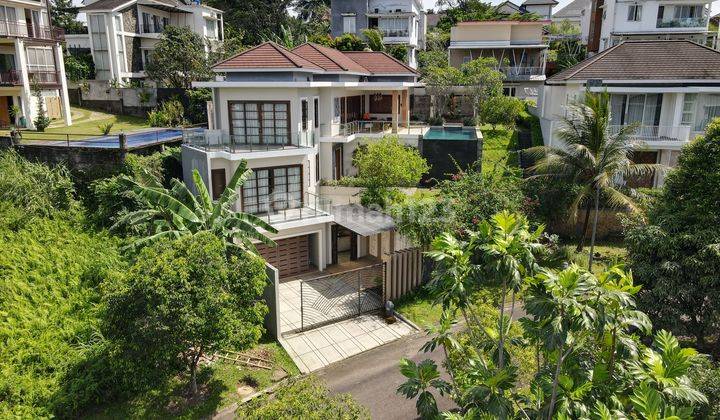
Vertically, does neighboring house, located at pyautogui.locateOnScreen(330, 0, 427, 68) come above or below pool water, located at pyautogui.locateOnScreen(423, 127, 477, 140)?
above

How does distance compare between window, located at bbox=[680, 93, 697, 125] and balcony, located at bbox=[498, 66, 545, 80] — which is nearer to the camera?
window, located at bbox=[680, 93, 697, 125]

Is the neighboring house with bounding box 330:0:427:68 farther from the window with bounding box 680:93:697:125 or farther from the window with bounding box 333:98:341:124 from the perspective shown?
the window with bounding box 680:93:697:125

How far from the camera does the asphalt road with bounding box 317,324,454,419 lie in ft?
46.9

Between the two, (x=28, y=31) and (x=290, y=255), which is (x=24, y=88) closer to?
(x=28, y=31)

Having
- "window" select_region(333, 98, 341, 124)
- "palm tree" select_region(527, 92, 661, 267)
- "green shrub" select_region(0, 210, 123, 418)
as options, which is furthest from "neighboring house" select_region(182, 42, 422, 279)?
"palm tree" select_region(527, 92, 661, 267)

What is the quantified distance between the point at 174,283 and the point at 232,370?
4.39 m

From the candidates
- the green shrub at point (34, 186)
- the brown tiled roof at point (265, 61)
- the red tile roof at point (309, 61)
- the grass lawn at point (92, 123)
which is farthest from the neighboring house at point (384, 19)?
the green shrub at point (34, 186)

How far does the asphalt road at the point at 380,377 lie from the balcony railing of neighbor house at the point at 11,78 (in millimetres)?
32341

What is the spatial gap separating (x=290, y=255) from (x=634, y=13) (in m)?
41.3

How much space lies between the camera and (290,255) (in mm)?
23828

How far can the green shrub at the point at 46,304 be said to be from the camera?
44.3ft

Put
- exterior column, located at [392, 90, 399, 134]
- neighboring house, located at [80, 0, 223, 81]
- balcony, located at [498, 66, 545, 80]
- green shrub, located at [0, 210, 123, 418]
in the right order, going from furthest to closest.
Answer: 1. balcony, located at [498, 66, 545, 80]
2. neighboring house, located at [80, 0, 223, 81]
3. exterior column, located at [392, 90, 399, 134]
4. green shrub, located at [0, 210, 123, 418]

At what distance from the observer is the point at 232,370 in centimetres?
1599

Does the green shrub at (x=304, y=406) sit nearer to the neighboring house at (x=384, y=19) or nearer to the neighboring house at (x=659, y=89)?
the neighboring house at (x=659, y=89)
